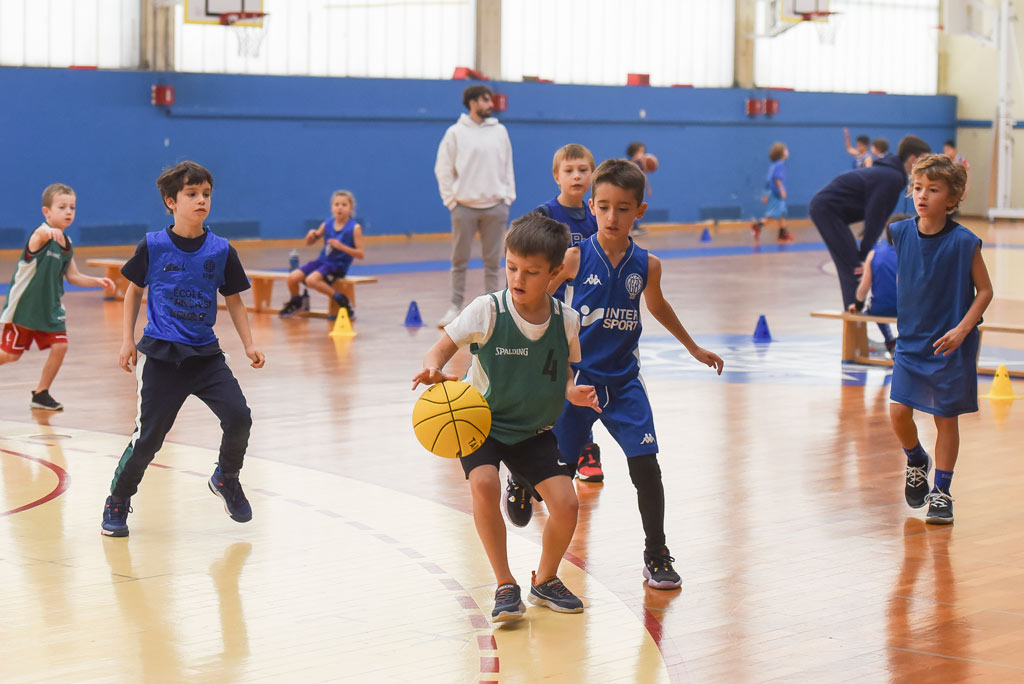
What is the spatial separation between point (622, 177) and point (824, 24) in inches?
1032

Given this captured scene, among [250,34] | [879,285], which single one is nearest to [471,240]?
[879,285]

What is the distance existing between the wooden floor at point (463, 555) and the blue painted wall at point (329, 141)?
12974mm

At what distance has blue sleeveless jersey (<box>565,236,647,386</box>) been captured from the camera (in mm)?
5395

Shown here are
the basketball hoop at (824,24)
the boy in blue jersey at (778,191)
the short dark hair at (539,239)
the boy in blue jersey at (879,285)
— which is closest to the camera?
the short dark hair at (539,239)

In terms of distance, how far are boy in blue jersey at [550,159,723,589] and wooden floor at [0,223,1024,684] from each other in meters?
0.31

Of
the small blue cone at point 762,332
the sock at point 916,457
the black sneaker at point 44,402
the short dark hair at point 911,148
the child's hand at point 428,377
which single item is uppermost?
the short dark hair at point 911,148

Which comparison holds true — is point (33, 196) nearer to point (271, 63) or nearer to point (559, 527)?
point (271, 63)

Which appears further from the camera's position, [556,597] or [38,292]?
[38,292]

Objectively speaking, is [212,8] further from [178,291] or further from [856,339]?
[178,291]

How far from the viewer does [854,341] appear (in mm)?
11391

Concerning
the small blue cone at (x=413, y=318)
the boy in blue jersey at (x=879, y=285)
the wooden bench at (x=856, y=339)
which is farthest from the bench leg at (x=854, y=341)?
the small blue cone at (x=413, y=318)

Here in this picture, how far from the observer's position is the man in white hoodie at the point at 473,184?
1338cm

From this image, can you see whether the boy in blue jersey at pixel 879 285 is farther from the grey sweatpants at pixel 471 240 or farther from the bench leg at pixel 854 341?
the grey sweatpants at pixel 471 240

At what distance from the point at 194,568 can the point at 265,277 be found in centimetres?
916
